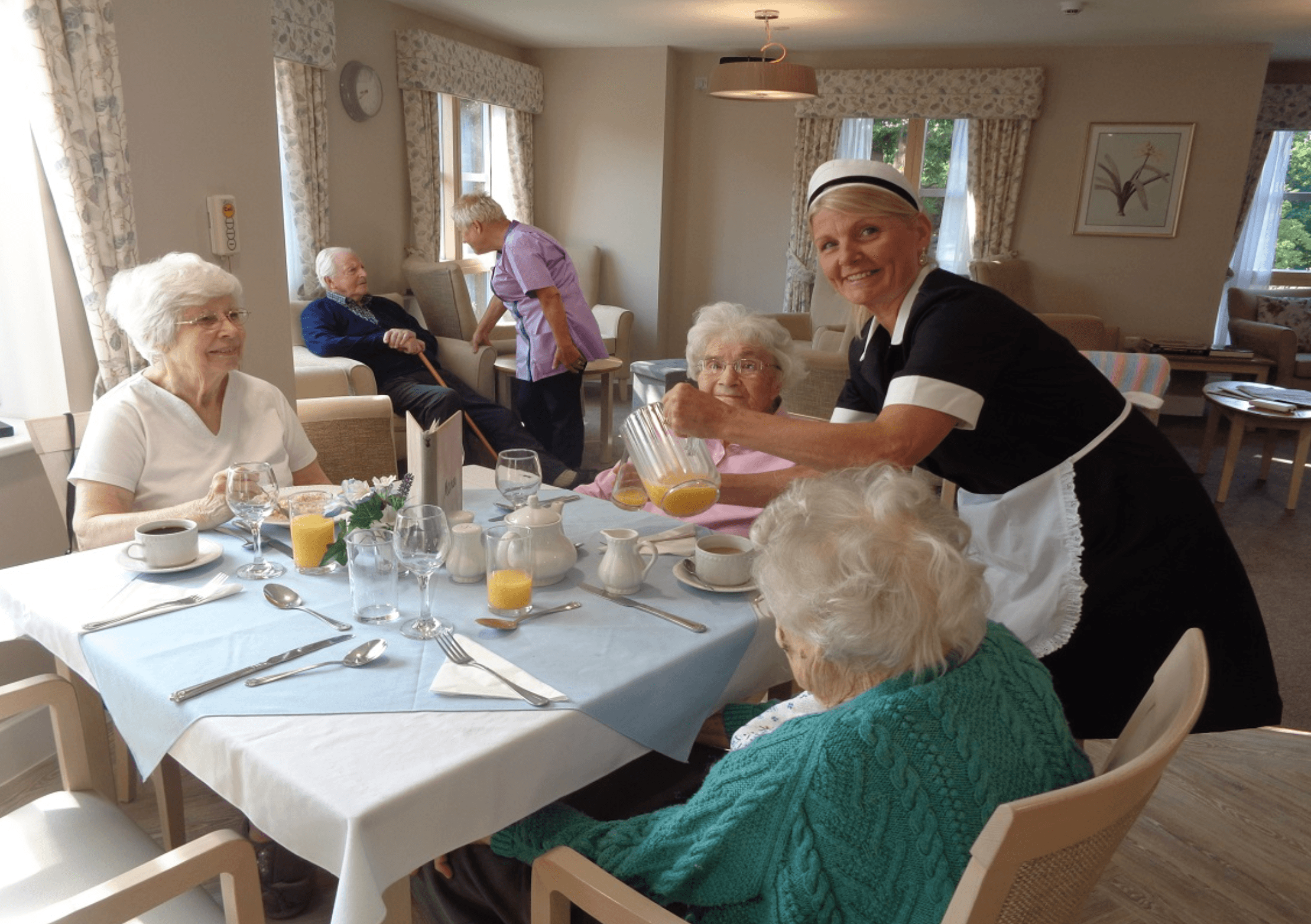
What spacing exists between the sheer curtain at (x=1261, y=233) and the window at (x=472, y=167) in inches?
235

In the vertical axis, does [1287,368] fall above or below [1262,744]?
above

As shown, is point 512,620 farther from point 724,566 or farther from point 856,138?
point 856,138

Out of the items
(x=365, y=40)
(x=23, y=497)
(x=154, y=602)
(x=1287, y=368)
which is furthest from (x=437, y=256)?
(x=1287, y=368)

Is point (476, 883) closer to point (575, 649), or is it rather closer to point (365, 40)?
point (575, 649)

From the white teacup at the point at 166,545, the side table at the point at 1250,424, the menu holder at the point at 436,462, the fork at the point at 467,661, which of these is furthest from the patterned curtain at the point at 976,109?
the fork at the point at 467,661

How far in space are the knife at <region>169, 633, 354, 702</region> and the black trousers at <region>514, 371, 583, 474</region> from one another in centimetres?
320

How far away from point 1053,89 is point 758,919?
743 cm

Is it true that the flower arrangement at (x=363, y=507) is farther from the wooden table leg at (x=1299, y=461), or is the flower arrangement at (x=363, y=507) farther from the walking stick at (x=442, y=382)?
the wooden table leg at (x=1299, y=461)

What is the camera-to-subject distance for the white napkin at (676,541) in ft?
5.61

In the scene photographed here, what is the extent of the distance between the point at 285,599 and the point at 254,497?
216mm

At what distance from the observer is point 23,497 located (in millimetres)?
2256

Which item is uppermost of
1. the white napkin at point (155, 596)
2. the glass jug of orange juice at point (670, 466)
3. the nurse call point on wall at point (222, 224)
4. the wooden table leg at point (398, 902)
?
the nurse call point on wall at point (222, 224)

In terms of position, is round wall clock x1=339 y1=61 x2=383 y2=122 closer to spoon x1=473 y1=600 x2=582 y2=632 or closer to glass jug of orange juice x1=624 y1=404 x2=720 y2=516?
glass jug of orange juice x1=624 y1=404 x2=720 y2=516

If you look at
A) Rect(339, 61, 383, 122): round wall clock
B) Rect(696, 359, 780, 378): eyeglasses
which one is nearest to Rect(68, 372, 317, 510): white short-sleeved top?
Rect(696, 359, 780, 378): eyeglasses
